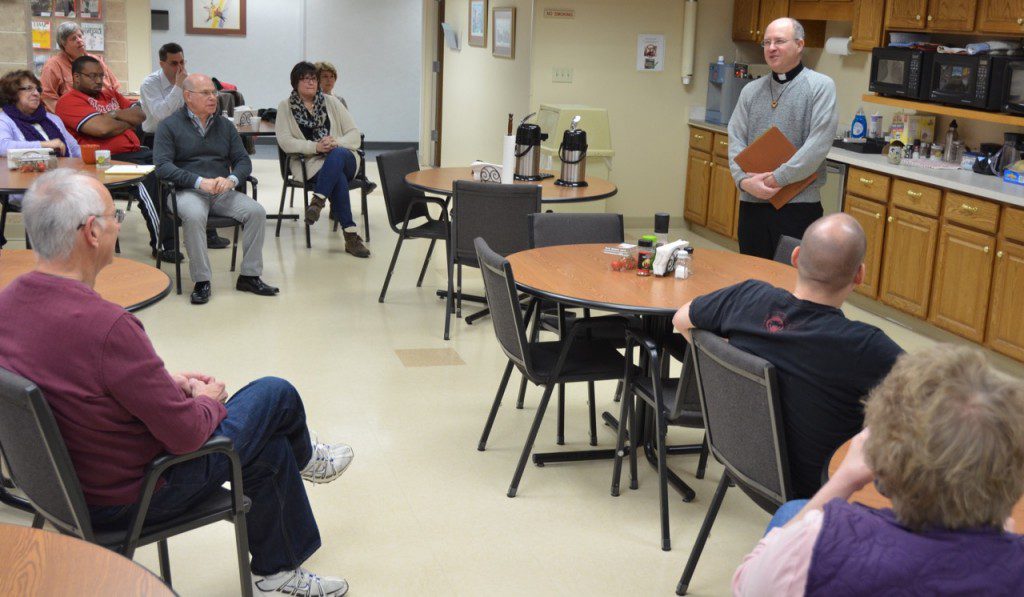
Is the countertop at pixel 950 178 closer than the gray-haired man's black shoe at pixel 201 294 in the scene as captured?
Yes

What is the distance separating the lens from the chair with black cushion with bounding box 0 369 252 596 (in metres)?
1.99

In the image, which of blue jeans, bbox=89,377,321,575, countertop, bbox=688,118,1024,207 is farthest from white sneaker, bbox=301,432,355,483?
countertop, bbox=688,118,1024,207

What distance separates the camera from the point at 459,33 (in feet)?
34.6

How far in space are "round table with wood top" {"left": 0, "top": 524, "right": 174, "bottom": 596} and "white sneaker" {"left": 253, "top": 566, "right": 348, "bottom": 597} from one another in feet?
3.92

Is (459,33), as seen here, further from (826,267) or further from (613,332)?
(826,267)

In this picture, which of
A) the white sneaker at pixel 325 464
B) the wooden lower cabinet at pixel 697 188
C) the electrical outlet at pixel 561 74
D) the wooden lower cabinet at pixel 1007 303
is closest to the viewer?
the white sneaker at pixel 325 464

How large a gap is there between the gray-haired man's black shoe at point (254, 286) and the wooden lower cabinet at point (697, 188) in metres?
3.68

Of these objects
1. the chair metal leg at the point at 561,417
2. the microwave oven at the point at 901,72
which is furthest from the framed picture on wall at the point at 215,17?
the chair metal leg at the point at 561,417

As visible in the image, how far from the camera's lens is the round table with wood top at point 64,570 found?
1409 millimetres

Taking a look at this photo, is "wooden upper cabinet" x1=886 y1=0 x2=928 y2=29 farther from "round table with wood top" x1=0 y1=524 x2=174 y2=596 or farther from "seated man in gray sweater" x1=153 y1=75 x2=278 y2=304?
"round table with wood top" x1=0 y1=524 x2=174 y2=596

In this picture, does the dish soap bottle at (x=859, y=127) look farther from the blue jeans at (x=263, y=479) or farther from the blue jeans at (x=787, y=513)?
the blue jeans at (x=787, y=513)

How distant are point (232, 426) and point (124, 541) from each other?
1.22 feet

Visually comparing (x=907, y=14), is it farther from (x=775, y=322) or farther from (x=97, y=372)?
(x=97, y=372)

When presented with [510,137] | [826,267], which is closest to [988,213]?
[510,137]
